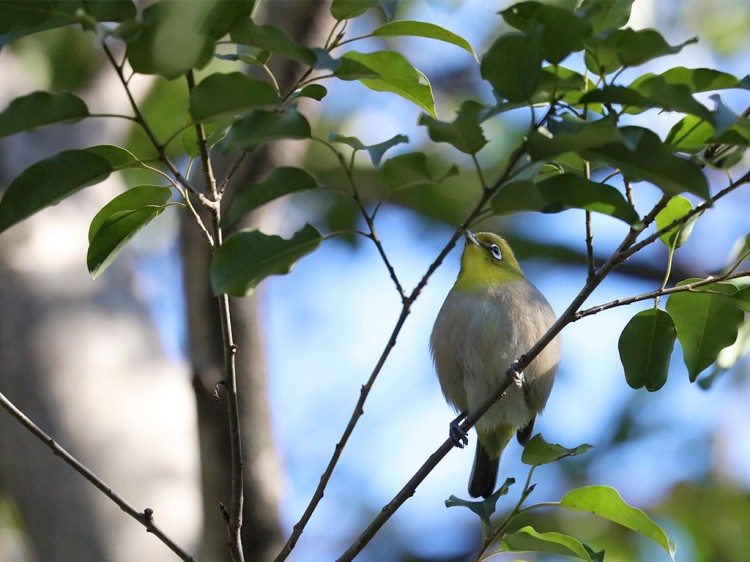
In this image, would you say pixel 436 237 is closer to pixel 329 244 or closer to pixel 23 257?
pixel 329 244

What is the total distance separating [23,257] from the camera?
4414mm

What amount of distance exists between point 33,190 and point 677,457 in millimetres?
6884

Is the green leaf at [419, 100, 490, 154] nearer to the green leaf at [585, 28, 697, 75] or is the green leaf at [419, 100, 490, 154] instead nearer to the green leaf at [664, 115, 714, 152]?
the green leaf at [585, 28, 697, 75]

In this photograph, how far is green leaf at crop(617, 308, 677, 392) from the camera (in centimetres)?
233

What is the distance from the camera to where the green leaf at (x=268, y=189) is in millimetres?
1750

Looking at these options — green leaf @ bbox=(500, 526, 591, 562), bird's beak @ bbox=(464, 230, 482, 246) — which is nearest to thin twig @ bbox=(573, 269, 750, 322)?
green leaf @ bbox=(500, 526, 591, 562)

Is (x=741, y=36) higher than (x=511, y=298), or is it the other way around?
(x=741, y=36)

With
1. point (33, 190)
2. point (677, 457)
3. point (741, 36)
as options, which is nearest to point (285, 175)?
point (33, 190)

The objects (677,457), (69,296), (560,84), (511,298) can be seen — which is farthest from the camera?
(677,457)

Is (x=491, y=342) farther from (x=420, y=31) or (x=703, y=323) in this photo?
(x=420, y=31)

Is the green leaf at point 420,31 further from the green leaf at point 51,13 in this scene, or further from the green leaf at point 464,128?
the green leaf at point 51,13

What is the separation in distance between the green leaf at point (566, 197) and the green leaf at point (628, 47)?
230 millimetres

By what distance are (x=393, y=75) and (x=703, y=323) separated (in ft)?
3.40

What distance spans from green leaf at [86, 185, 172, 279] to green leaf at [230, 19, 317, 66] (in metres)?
0.57
